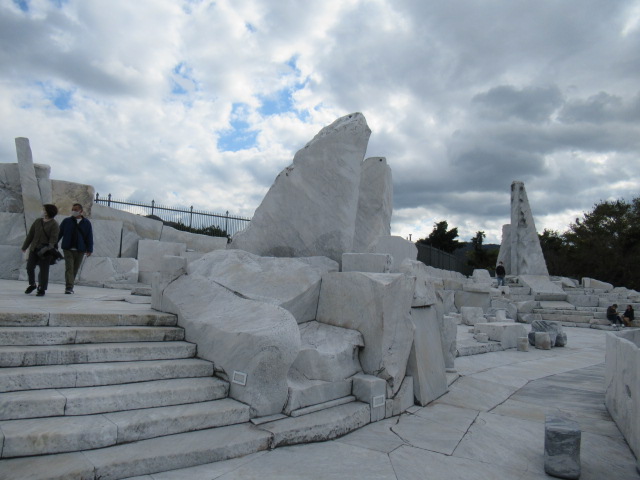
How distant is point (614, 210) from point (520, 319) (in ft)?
91.8

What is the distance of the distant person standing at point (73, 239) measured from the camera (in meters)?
6.08

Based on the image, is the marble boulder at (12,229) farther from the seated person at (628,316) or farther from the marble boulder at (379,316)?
the seated person at (628,316)

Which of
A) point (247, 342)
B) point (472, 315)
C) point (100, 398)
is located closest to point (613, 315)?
point (472, 315)

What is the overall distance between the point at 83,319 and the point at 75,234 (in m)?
2.90

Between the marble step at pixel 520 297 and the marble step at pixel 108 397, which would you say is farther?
the marble step at pixel 520 297

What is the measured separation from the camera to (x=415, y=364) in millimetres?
4336

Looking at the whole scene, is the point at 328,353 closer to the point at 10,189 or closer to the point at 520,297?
the point at 10,189

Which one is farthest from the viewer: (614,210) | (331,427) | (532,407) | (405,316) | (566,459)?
(614,210)

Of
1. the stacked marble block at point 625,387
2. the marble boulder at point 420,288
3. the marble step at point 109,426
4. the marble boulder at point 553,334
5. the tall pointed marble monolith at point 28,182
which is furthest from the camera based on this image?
the tall pointed marble monolith at point 28,182

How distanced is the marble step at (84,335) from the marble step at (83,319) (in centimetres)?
11

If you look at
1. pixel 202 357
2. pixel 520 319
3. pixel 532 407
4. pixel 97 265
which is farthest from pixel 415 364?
pixel 520 319

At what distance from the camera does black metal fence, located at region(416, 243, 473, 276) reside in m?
21.9

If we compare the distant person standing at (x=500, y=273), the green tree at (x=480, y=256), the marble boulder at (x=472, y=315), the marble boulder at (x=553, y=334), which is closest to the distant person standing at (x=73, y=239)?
the marble boulder at (x=553, y=334)

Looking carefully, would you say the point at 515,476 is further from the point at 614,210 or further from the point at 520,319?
the point at 614,210
